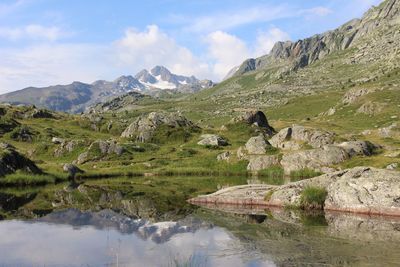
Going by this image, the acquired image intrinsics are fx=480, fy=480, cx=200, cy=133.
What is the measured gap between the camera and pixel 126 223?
41.6 m

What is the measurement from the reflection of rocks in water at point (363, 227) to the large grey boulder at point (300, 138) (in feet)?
209

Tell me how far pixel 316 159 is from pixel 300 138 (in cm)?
2039

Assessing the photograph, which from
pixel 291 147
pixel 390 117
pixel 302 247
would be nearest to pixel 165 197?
pixel 302 247

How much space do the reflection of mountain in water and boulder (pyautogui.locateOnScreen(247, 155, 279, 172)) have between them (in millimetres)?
52834

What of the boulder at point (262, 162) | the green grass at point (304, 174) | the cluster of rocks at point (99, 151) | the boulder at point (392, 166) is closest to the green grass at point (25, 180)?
the cluster of rocks at point (99, 151)

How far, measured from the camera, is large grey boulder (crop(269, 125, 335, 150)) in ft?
352

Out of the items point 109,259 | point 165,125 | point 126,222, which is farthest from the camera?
point 165,125

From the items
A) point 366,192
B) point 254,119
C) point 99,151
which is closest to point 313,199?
point 366,192

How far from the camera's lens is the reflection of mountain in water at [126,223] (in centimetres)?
3675

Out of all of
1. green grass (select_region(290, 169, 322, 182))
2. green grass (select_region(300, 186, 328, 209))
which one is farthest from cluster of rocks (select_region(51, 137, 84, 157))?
green grass (select_region(300, 186, 328, 209))

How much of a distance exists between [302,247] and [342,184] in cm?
1709

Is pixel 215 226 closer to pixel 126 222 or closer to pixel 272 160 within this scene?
pixel 126 222

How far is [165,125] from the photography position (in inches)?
5605

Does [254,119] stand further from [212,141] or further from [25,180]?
[25,180]
